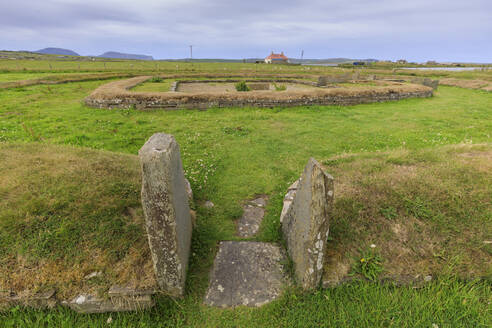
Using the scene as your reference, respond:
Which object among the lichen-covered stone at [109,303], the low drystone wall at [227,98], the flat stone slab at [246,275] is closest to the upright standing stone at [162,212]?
the lichen-covered stone at [109,303]

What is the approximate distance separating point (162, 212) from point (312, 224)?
6.11 ft

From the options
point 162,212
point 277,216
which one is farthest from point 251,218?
point 162,212

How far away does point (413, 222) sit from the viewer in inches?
152

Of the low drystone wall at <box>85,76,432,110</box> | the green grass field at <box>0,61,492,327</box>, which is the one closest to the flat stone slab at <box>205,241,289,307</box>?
the green grass field at <box>0,61,492,327</box>

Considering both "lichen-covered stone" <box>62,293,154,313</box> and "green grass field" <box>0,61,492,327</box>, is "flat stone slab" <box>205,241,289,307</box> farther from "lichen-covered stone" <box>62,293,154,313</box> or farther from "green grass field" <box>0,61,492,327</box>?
"lichen-covered stone" <box>62,293,154,313</box>

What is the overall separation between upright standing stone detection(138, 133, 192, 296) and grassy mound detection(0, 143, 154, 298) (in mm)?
327

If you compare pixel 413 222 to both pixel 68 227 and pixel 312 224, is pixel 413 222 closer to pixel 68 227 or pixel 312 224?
pixel 312 224

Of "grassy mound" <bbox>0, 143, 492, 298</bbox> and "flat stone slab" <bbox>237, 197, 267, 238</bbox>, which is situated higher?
"grassy mound" <bbox>0, 143, 492, 298</bbox>

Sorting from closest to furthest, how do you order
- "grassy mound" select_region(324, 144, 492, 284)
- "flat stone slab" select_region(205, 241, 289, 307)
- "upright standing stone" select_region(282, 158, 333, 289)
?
"upright standing stone" select_region(282, 158, 333, 289) < "flat stone slab" select_region(205, 241, 289, 307) < "grassy mound" select_region(324, 144, 492, 284)

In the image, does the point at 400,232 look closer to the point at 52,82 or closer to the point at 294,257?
the point at 294,257

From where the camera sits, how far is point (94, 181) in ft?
14.5

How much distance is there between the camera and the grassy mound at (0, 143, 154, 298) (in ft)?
10.1

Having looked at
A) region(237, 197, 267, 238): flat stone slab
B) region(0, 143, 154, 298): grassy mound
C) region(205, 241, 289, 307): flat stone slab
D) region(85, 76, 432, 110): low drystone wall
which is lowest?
region(205, 241, 289, 307): flat stone slab

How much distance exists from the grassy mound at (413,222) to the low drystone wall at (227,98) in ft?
32.5
